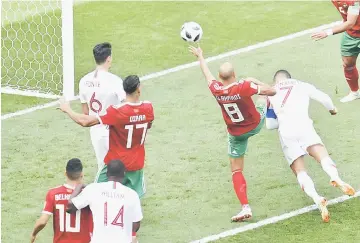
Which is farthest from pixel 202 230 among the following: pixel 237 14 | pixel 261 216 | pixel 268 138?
pixel 237 14

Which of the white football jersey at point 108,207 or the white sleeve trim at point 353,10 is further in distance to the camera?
the white sleeve trim at point 353,10

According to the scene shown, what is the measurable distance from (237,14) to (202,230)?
25.1ft

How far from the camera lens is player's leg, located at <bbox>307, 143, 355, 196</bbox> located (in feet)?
39.8

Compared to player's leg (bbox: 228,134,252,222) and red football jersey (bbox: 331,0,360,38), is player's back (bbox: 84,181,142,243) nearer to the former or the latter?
player's leg (bbox: 228,134,252,222)

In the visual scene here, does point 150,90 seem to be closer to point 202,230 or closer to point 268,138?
point 268,138

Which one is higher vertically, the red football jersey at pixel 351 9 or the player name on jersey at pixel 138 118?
the red football jersey at pixel 351 9

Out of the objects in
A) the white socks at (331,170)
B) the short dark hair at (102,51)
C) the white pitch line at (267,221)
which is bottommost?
the white pitch line at (267,221)

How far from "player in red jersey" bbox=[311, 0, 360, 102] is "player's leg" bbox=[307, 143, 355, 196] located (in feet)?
7.98

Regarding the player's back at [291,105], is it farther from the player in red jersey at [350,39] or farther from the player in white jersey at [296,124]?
the player in red jersey at [350,39]

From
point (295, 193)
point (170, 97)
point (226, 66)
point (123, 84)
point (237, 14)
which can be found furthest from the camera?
point (237, 14)

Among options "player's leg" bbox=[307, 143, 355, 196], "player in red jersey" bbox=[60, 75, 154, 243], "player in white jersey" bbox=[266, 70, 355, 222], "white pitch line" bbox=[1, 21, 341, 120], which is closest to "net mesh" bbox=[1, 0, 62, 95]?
"white pitch line" bbox=[1, 21, 341, 120]

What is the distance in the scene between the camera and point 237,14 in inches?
765

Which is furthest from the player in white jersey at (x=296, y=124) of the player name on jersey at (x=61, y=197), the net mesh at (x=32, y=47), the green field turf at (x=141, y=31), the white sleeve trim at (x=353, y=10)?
the net mesh at (x=32, y=47)

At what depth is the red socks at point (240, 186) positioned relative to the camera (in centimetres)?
1262
